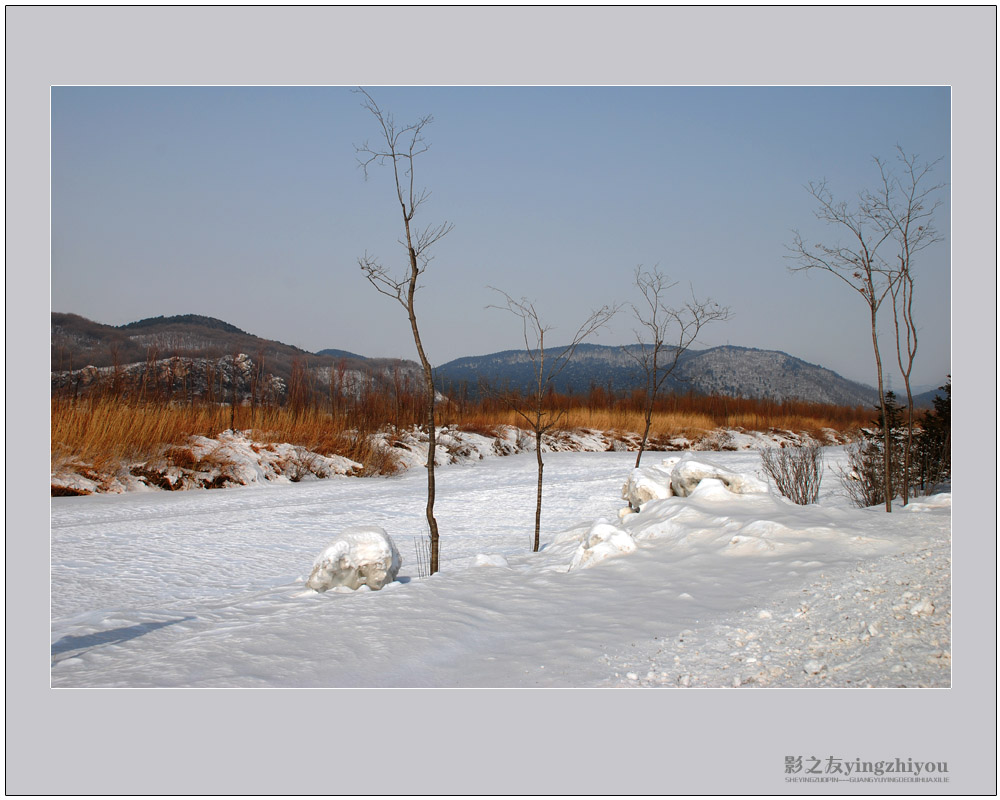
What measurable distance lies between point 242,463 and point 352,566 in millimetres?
6362

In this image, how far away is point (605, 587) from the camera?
257 centimetres

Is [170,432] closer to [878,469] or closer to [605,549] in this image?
[605,549]

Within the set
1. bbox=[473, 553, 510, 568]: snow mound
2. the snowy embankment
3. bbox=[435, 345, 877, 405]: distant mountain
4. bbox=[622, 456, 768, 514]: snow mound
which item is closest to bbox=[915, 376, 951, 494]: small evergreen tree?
bbox=[622, 456, 768, 514]: snow mound

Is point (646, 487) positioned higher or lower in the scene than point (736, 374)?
lower

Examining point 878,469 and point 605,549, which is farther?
point 878,469

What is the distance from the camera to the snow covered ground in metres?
1.71

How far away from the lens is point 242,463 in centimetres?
865

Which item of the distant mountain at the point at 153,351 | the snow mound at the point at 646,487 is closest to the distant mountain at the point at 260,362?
the distant mountain at the point at 153,351

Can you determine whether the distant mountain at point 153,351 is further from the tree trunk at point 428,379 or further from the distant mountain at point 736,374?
the distant mountain at point 736,374

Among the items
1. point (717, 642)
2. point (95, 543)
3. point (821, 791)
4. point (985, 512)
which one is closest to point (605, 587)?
point (717, 642)

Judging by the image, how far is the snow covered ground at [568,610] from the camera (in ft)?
5.60

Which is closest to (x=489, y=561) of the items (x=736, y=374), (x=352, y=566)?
(x=352, y=566)

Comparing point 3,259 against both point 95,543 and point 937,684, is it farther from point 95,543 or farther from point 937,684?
point 937,684

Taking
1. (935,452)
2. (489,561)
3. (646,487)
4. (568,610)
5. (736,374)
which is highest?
(736,374)
